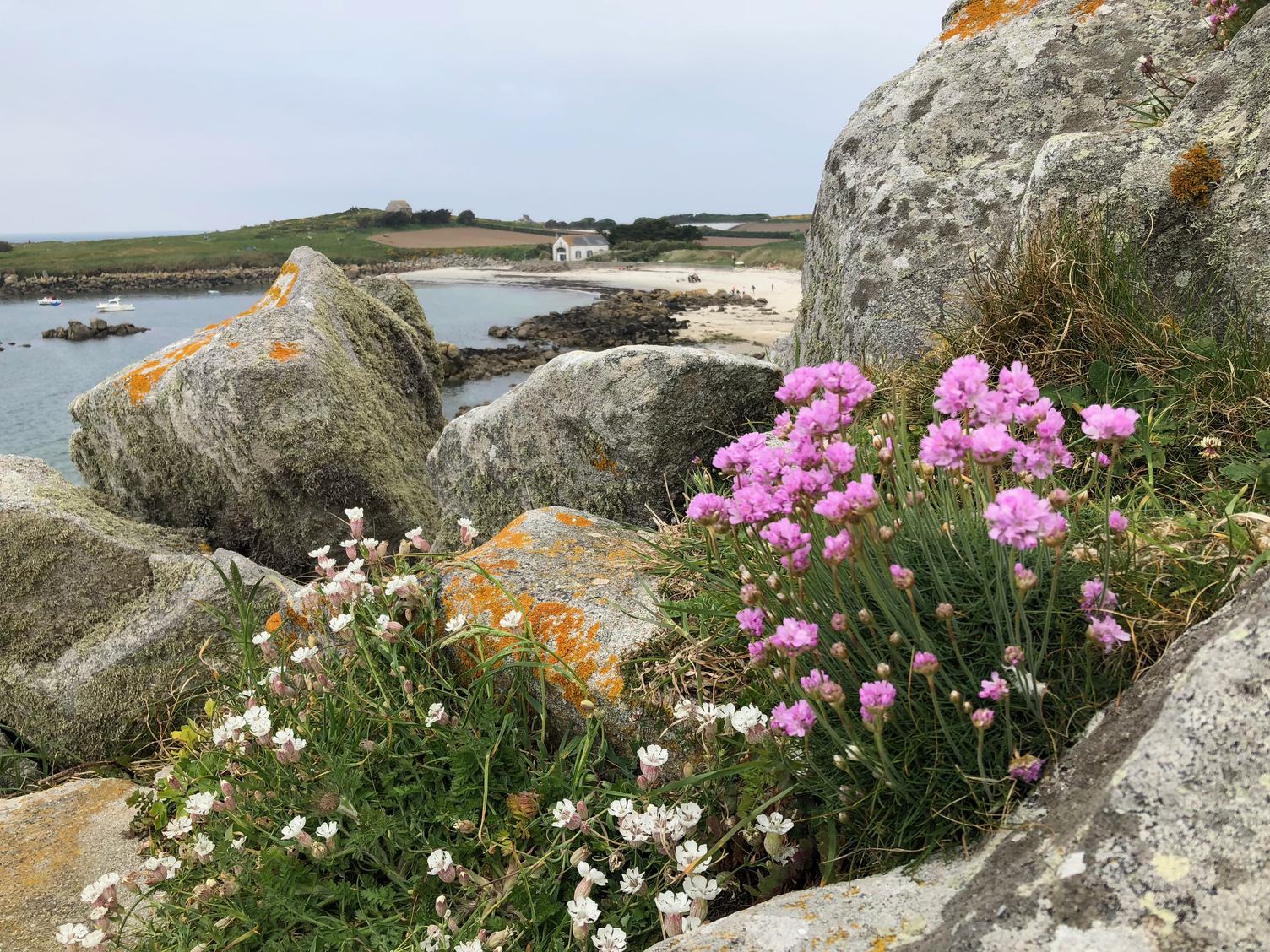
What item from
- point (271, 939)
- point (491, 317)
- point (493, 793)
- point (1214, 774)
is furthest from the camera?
point (491, 317)

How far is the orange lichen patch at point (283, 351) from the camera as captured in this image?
7.16 metres

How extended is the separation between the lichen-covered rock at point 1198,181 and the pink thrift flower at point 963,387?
9.69 ft

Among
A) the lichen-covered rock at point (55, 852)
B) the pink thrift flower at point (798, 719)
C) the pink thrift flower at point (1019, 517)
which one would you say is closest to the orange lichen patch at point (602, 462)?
the lichen-covered rock at point (55, 852)

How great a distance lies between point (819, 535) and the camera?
2.55 meters

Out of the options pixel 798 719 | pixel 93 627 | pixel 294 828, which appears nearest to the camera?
pixel 798 719

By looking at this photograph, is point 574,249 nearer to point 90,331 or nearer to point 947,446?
point 90,331

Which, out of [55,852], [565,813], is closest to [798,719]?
[565,813]

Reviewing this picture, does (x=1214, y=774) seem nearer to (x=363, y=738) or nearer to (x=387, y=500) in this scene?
(x=363, y=738)

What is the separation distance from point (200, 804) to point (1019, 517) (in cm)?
307

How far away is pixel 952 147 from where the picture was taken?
238 inches

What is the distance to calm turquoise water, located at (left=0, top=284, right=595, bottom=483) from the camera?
21484mm

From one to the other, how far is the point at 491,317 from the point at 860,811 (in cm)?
4409

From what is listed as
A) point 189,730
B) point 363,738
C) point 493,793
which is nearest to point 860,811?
point 493,793

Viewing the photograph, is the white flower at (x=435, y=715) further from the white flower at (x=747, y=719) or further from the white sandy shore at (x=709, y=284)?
the white sandy shore at (x=709, y=284)
